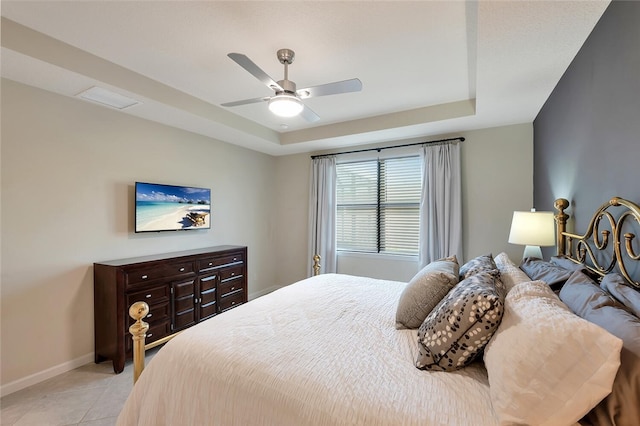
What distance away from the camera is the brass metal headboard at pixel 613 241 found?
1267mm

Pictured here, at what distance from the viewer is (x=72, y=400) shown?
7.22 ft

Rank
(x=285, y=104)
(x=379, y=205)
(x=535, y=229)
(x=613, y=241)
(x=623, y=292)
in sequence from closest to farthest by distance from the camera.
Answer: (x=623, y=292) < (x=613, y=241) < (x=285, y=104) < (x=535, y=229) < (x=379, y=205)

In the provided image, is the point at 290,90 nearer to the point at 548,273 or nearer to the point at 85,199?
the point at 548,273

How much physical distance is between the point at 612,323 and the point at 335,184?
155 inches

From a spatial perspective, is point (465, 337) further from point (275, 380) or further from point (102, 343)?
point (102, 343)

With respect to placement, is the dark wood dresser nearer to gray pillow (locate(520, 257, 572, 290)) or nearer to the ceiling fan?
the ceiling fan

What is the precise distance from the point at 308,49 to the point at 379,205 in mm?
2692

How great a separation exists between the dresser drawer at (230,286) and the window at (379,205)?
5.72 ft

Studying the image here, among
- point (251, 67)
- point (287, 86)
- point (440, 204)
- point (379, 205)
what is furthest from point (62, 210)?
point (440, 204)

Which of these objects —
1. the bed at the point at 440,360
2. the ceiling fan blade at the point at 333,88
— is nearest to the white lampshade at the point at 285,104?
the ceiling fan blade at the point at 333,88

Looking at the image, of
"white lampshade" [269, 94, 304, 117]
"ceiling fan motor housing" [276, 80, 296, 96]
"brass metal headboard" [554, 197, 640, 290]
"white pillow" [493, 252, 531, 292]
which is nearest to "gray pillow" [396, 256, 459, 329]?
"white pillow" [493, 252, 531, 292]

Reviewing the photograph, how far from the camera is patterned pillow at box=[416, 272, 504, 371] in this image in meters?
1.16

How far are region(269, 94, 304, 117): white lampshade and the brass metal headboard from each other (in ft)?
6.25

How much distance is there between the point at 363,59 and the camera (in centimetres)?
239
